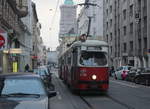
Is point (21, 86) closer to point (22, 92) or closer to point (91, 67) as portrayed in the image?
point (22, 92)

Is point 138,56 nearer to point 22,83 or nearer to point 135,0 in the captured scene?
point 135,0

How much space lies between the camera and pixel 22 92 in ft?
28.6

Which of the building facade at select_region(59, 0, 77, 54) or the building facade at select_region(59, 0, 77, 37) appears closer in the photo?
the building facade at select_region(59, 0, 77, 37)

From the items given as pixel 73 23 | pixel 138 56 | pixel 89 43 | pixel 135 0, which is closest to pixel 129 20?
pixel 135 0

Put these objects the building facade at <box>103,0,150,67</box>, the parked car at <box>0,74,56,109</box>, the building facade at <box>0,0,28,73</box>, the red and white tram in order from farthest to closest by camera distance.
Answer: the building facade at <box>103,0,150,67</box> < the building facade at <box>0,0,28,73</box> < the red and white tram < the parked car at <box>0,74,56,109</box>

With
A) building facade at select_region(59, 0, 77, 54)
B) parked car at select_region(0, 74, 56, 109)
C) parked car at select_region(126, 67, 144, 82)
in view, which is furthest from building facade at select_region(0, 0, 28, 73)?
building facade at select_region(59, 0, 77, 54)

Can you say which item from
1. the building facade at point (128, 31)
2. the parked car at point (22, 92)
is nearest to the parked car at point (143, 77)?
the building facade at point (128, 31)

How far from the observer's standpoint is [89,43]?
19.0m

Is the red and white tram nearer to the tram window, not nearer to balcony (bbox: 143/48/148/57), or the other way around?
the tram window

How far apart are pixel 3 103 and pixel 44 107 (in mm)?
917

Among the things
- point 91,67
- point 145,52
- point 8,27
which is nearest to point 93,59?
point 91,67

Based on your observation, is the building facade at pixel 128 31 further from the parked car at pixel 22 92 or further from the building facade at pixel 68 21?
the parked car at pixel 22 92

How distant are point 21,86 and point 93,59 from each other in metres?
10.0

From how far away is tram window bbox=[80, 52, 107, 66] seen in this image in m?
18.6
